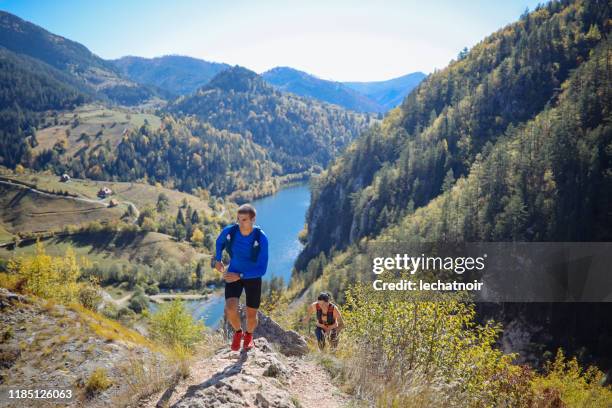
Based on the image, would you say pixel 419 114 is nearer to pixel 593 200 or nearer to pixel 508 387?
pixel 593 200

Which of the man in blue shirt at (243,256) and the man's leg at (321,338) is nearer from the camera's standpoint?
the man in blue shirt at (243,256)

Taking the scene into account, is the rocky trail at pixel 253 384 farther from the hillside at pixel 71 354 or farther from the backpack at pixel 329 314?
the backpack at pixel 329 314

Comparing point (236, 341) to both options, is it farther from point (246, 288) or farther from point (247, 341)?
point (246, 288)

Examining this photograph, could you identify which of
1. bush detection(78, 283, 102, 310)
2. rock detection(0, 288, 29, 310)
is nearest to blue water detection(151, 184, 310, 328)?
bush detection(78, 283, 102, 310)

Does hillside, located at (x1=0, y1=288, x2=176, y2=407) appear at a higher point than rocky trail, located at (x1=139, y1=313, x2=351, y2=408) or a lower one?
lower

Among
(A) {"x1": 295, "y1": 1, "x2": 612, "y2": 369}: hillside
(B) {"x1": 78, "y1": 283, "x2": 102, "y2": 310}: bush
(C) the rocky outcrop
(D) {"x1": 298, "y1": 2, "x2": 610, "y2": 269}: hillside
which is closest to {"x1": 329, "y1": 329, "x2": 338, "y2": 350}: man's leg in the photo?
(C) the rocky outcrop

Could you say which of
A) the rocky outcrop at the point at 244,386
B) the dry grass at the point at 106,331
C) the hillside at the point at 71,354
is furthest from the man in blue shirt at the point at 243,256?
the dry grass at the point at 106,331

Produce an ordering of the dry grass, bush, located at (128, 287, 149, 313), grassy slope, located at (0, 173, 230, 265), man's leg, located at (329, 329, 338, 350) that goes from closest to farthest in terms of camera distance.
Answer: the dry grass, man's leg, located at (329, 329, 338, 350), bush, located at (128, 287, 149, 313), grassy slope, located at (0, 173, 230, 265)

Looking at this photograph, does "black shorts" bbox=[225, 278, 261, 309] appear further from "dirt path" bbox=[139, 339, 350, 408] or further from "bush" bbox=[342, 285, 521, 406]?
"bush" bbox=[342, 285, 521, 406]

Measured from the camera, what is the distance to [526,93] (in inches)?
5094

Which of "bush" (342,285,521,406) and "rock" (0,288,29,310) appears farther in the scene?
"rock" (0,288,29,310)

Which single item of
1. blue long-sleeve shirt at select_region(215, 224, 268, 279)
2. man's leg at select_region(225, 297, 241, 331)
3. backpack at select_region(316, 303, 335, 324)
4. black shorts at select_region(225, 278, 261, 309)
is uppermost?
blue long-sleeve shirt at select_region(215, 224, 268, 279)

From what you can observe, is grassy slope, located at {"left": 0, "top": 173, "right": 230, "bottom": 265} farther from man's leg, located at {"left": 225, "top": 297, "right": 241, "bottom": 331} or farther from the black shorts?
the black shorts

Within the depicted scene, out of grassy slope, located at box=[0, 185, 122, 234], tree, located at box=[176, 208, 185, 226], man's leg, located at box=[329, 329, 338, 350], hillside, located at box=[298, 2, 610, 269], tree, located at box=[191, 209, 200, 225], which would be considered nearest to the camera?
man's leg, located at box=[329, 329, 338, 350]
